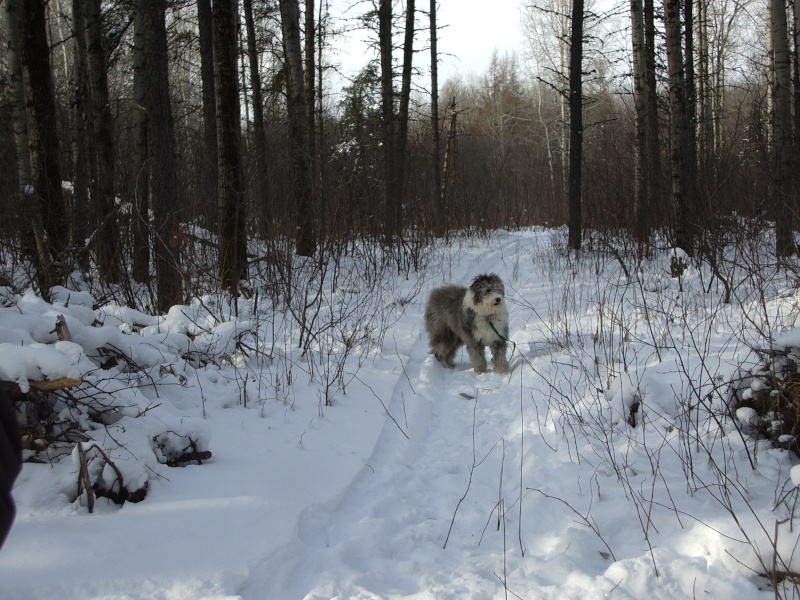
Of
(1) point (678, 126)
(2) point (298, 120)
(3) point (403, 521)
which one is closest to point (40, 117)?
(2) point (298, 120)

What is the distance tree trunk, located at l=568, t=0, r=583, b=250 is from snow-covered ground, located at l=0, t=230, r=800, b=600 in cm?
835

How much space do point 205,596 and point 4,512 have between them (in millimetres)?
1588

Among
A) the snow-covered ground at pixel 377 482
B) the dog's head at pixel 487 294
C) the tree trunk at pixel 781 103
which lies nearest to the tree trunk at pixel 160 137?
the snow-covered ground at pixel 377 482

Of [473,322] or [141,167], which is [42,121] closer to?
[141,167]

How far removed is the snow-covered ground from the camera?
2.24m

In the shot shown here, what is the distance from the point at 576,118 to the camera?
43.5 feet

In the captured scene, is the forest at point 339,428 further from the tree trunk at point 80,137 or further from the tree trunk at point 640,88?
the tree trunk at point 640,88

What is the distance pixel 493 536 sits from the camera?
2750 millimetres

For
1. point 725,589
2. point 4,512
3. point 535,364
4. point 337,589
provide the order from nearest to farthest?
point 4,512 → point 725,589 → point 337,589 → point 535,364

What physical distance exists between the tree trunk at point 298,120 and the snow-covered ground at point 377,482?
5.35 metres

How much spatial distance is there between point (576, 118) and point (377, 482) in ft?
40.3

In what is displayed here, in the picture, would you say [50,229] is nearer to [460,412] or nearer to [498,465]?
[460,412]

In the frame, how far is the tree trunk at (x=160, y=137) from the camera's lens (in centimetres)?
660

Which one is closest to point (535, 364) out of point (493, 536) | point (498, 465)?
point (498, 465)
